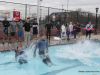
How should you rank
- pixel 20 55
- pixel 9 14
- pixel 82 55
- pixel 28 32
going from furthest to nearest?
pixel 9 14, pixel 28 32, pixel 82 55, pixel 20 55

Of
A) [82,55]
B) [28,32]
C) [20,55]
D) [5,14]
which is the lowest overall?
[82,55]

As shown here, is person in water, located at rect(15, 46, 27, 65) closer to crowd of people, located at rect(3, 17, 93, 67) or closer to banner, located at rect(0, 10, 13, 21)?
crowd of people, located at rect(3, 17, 93, 67)

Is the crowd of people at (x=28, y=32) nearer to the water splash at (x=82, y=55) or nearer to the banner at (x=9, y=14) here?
the banner at (x=9, y=14)

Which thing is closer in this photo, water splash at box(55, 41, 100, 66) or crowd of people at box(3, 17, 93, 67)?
crowd of people at box(3, 17, 93, 67)

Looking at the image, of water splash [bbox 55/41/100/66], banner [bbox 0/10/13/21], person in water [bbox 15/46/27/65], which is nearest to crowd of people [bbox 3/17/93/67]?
person in water [bbox 15/46/27/65]

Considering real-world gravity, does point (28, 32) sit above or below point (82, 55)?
above

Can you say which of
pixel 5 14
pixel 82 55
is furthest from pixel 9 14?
pixel 82 55

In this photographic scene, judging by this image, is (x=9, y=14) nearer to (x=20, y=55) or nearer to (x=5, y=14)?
(x=5, y=14)

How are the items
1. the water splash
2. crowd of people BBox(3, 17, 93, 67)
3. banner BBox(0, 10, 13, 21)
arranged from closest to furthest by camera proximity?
crowd of people BBox(3, 17, 93, 67) < the water splash < banner BBox(0, 10, 13, 21)

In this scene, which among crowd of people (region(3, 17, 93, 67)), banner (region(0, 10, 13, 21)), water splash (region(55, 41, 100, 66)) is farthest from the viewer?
banner (region(0, 10, 13, 21))

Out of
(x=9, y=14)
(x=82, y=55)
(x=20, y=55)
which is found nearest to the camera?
(x=20, y=55)

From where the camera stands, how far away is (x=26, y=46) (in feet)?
31.9

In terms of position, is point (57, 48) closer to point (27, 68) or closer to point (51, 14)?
point (27, 68)

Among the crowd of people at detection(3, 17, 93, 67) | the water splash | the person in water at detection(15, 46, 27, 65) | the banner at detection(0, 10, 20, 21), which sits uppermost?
the banner at detection(0, 10, 20, 21)
